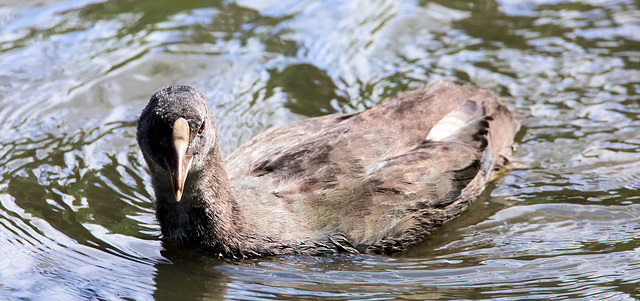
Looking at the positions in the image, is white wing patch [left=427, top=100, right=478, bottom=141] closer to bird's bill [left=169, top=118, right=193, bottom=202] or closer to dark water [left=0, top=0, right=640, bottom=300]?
dark water [left=0, top=0, right=640, bottom=300]

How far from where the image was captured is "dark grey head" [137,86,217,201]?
526cm

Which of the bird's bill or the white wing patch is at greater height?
the bird's bill

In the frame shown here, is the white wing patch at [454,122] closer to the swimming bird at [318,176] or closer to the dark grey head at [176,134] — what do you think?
the swimming bird at [318,176]

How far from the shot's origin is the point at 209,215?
5.79 m

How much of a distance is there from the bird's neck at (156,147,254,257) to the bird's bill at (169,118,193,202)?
1.39ft

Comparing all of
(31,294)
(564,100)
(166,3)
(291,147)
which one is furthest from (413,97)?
(166,3)

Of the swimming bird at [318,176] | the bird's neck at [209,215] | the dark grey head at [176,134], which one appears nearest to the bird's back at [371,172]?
the swimming bird at [318,176]

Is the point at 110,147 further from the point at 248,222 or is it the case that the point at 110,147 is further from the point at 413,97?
the point at 413,97

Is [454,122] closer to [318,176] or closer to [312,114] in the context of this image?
[318,176]

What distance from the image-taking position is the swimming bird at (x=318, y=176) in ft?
18.1

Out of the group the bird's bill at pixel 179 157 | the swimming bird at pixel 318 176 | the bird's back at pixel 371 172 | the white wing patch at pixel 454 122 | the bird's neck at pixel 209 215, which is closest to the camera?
the bird's bill at pixel 179 157

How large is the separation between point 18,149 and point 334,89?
324cm

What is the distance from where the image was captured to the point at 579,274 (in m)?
5.75

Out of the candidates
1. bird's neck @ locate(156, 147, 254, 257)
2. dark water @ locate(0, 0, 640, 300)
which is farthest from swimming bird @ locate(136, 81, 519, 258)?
dark water @ locate(0, 0, 640, 300)
